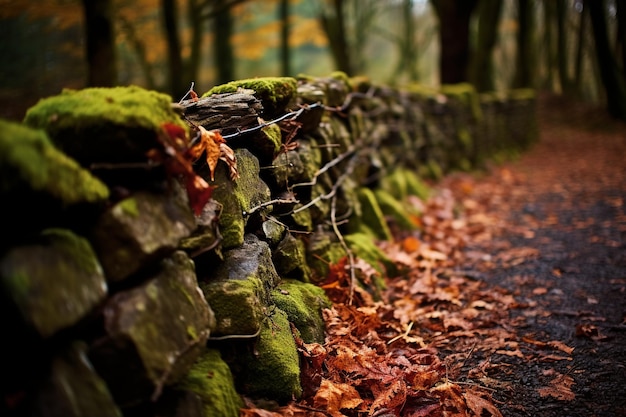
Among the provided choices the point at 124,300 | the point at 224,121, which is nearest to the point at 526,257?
the point at 224,121

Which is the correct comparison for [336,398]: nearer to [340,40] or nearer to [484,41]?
[340,40]

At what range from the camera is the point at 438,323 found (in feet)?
11.1

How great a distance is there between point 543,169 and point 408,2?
10453mm

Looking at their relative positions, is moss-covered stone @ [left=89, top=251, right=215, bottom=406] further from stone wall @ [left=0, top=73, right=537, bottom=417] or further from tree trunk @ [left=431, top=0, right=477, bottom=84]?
tree trunk @ [left=431, top=0, right=477, bottom=84]

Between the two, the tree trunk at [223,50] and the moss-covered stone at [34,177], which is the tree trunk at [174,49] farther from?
the moss-covered stone at [34,177]

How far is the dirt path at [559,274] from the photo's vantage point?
251 cm

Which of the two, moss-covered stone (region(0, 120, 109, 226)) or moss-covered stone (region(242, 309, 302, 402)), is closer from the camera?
moss-covered stone (region(0, 120, 109, 226))

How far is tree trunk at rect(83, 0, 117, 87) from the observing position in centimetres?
548

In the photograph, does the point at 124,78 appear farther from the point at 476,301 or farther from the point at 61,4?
the point at 476,301

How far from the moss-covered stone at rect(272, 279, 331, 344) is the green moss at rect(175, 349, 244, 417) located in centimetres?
63

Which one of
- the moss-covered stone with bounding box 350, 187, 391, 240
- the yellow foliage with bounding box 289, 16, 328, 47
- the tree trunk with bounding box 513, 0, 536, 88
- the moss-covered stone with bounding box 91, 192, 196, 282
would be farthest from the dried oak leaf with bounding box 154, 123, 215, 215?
the yellow foliage with bounding box 289, 16, 328, 47

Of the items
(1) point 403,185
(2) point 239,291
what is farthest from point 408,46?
(2) point 239,291

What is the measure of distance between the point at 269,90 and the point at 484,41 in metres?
10.8

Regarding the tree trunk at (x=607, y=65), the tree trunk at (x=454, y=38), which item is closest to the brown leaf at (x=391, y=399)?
the tree trunk at (x=454, y=38)
